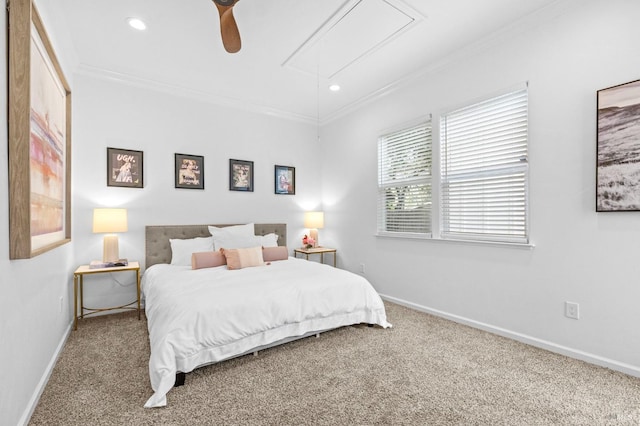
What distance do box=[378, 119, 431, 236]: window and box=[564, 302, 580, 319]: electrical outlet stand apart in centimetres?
141

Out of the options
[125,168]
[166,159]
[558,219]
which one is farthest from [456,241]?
[125,168]

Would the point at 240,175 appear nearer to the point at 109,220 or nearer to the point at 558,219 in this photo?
the point at 109,220

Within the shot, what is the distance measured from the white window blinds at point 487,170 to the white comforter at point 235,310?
4.21ft

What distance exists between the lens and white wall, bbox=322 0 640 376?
222cm

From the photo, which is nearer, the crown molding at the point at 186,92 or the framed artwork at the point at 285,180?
the crown molding at the point at 186,92

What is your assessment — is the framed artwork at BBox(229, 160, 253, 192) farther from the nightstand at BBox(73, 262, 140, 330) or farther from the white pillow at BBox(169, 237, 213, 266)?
the nightstand at BBox(73, 262, 140, 330)

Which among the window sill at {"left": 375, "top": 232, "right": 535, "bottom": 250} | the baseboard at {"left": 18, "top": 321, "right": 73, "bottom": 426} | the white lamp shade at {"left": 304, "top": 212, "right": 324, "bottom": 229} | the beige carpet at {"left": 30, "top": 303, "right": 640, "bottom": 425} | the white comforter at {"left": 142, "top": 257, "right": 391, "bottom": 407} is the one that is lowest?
the beige carpet at {"left": 30, "top": 303, "right": 640, "bottom": 425}

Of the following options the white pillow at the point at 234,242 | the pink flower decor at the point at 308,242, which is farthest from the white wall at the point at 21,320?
the pink flower decor at the point at 308,242

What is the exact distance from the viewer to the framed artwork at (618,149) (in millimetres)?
2117

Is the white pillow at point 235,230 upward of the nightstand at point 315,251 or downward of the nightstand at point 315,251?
upward

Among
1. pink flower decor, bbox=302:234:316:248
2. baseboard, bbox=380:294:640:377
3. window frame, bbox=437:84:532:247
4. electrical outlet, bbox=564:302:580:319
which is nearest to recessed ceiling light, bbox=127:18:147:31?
window frame, bbox=437:84:532:247

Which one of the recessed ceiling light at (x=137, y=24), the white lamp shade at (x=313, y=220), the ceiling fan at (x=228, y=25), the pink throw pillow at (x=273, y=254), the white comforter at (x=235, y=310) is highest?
the recessed ceiling light at (x=137, y=24)

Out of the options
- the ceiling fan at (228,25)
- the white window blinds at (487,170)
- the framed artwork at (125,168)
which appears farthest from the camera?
the framed artwork at (125,168)

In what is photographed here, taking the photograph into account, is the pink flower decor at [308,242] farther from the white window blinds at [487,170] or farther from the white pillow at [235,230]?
the white window blinds at [487,170]
